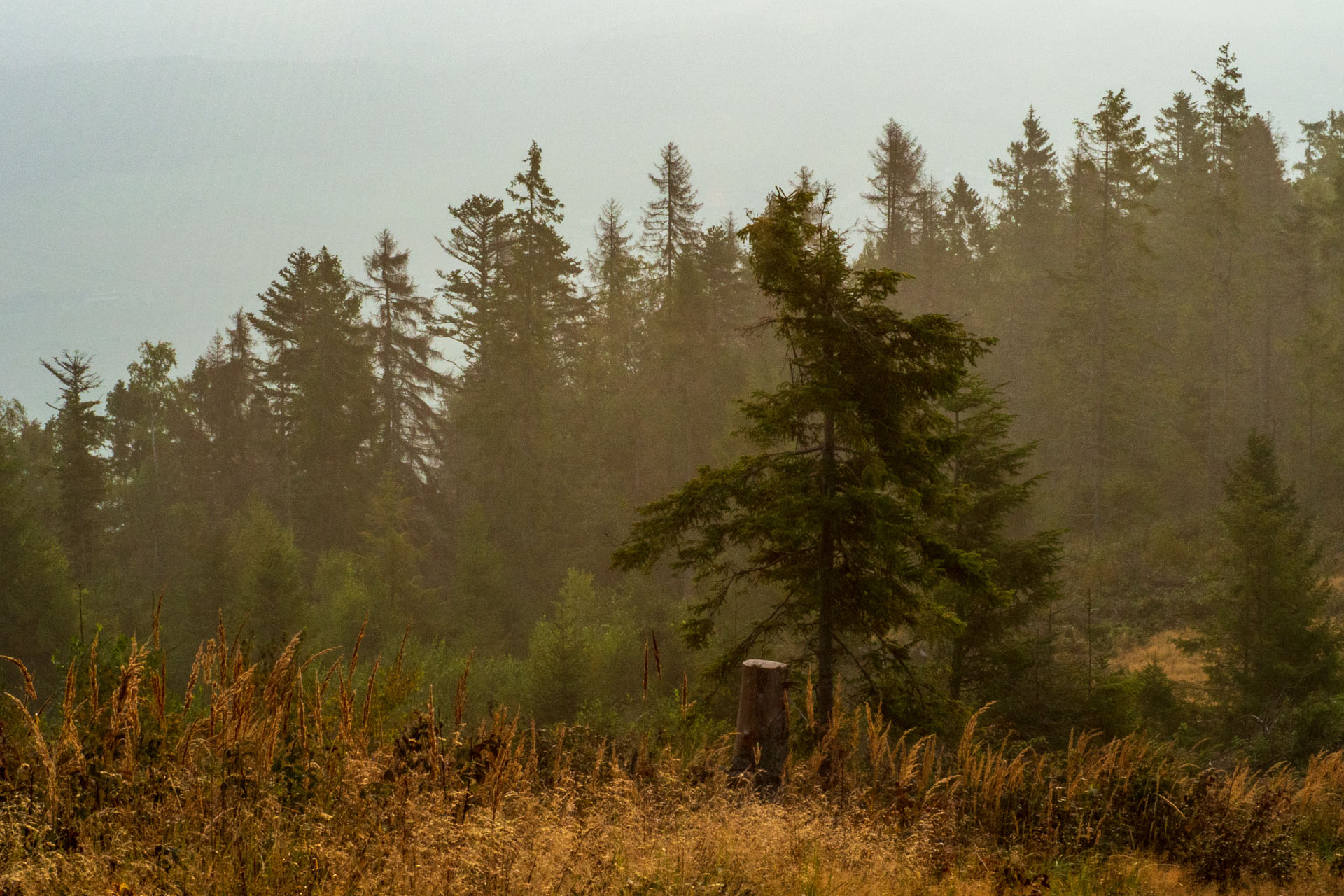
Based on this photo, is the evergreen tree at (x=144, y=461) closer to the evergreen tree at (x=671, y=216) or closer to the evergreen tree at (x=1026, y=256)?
the evergreen tree at (x=671, y=216)

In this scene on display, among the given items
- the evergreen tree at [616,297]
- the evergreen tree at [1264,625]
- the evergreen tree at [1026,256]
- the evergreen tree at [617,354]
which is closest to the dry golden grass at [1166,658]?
the evergreen tree at [1264,625]

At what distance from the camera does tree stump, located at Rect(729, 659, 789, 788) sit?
6223 mm

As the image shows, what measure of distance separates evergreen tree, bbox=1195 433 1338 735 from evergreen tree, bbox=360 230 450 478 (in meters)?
34.8

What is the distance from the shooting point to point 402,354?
44.9 metres

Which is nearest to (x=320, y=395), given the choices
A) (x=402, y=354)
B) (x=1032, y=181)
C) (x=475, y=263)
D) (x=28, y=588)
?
(x=402, y=354)

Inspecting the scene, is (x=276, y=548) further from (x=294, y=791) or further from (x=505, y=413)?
(x=294, y=791)

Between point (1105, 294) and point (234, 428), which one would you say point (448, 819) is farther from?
point (234, 428)

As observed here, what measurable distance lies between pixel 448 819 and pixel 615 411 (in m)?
40.0

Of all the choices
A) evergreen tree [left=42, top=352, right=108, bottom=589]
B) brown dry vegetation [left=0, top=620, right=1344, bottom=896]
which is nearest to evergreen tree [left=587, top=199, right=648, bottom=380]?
evergreen tree [left=42, top=352, right=108, bottom=589]

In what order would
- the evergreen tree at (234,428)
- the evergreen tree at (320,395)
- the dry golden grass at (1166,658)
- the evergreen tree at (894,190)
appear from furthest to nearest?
the evergreen tree at (234,428) → the evergreen tree at (894,190) → the evergreen tree at (320,395) → the dry golden grass at (1166,658)

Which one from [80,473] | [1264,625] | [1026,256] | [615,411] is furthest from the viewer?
[1026,256]

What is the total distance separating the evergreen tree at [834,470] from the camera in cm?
944

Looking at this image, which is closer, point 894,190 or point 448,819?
point 448,819

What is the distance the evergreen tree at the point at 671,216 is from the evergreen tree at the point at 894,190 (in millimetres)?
8921
